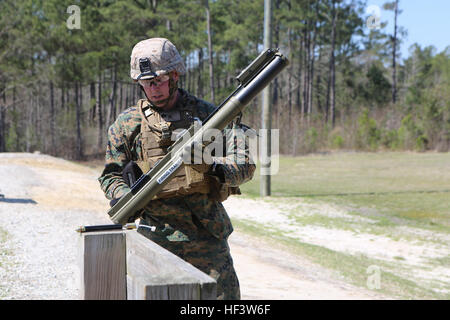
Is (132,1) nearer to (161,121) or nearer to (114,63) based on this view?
(114,63)

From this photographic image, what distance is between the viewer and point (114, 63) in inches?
1340

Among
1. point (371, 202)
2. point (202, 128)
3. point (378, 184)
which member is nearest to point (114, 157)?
point (202, 128)

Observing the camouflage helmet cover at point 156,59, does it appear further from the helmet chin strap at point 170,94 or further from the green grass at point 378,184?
the green grass at point 378,184

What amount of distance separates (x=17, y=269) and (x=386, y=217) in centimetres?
960

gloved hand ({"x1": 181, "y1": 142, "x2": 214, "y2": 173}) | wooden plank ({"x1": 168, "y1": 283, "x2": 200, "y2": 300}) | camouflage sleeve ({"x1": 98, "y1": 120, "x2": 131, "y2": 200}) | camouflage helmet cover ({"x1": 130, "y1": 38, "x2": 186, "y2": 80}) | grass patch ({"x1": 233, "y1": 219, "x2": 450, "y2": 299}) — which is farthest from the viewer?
grass patch ({"x1": 233, "y1": 219, "x2": 450, "y2": 299})

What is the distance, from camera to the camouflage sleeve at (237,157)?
2.84 meters

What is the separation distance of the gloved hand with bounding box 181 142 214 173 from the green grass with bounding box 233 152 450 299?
17.3ft

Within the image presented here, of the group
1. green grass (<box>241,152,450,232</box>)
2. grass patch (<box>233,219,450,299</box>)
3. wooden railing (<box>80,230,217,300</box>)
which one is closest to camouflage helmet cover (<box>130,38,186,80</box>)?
wooden railing (<box>80,230,217,300</box>)

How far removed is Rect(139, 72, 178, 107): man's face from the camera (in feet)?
9.80

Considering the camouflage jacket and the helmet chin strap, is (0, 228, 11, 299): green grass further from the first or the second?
the helmet chin strap

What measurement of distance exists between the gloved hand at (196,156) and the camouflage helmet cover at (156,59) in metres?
0.53

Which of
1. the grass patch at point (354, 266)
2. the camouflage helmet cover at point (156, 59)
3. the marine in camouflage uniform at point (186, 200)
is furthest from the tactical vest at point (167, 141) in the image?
the grass patch at point (354, 266)

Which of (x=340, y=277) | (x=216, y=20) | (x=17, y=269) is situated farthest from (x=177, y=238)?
(x=216, y=20)

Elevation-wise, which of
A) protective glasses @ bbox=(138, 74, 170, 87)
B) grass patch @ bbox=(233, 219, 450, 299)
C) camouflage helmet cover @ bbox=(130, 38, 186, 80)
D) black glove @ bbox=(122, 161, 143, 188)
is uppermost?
camouflage helmet cover @ bbox=(130, 38, 186, 80)
